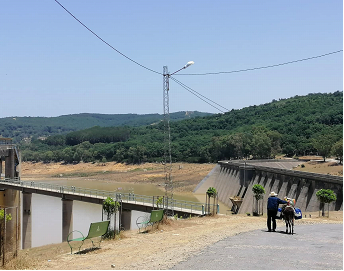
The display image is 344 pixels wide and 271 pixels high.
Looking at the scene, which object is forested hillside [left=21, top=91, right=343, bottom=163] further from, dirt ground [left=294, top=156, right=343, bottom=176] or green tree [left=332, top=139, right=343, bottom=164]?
dirt ground [left=294, top=156, right=343, bottom=176]

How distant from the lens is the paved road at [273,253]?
11.7 meters

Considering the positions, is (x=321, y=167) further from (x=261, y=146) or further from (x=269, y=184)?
(x=269, y=184)

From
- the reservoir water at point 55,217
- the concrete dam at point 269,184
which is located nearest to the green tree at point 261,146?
the concrete dam at point 269,184

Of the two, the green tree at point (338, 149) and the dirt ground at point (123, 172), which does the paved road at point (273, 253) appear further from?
the dirt ground at point (123, 172)

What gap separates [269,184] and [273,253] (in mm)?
38546

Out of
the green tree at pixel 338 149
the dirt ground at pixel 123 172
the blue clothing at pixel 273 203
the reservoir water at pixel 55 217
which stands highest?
the green tree at pixel 338 149

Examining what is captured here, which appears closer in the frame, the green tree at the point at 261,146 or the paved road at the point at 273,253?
the paved road at the point at 273,253

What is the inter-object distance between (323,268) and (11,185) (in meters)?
41.6

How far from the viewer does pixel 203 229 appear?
19.6 m

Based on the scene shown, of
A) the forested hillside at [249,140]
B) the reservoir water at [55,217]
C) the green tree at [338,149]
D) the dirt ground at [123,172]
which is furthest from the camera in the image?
the forested hillside at [249,140]

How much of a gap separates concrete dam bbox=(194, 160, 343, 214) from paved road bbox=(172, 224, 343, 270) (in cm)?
2058

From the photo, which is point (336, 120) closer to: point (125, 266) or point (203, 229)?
point (203, 229)

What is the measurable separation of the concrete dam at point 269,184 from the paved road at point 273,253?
67.5 feet

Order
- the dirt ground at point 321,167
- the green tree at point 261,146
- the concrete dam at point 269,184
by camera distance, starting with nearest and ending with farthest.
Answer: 1. the concrete dam at point 269,184
2. the dirt ground at point 321,167
3. the green tree at point 261,146
